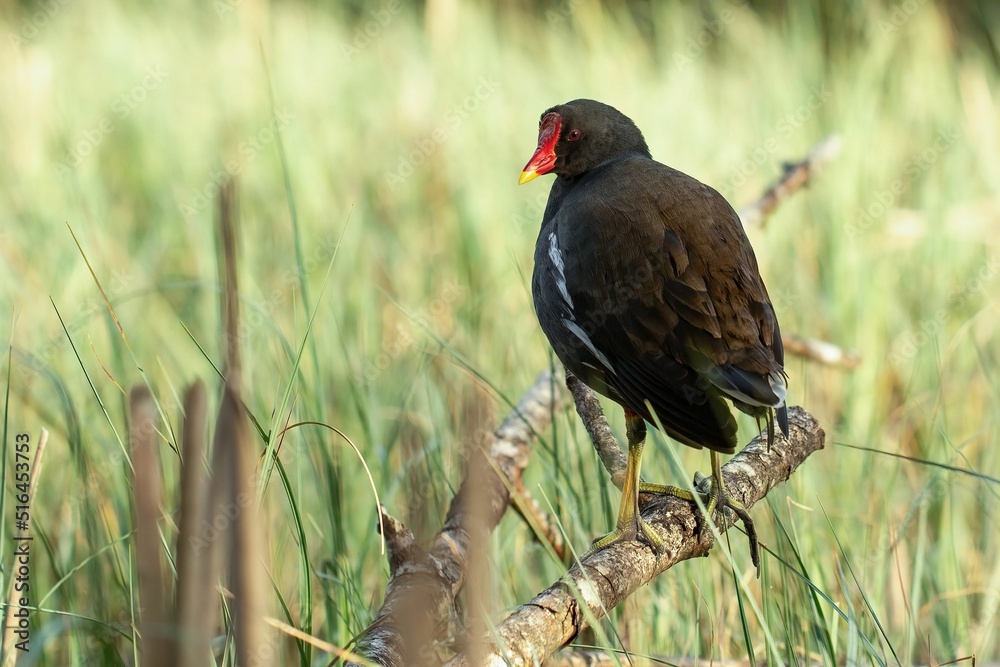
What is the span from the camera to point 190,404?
0.56m

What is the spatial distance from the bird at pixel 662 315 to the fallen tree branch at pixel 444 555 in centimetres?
19

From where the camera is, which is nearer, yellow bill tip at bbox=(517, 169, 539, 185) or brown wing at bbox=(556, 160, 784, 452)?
brown wing at bbox=(556, 160, 784, 452)

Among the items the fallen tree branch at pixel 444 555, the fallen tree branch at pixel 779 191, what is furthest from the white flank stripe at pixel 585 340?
the fallen tree branch at pixel 779 191

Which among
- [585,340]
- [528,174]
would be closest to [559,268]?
[585,340]

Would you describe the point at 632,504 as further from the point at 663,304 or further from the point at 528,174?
the point at 528,174

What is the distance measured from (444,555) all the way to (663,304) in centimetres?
53

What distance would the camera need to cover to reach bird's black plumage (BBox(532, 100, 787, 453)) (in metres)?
1.44

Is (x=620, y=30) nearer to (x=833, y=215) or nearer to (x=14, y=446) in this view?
(x=833, y=215)

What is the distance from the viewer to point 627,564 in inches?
51.0

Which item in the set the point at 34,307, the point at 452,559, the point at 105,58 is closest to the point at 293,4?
the point at 105,58

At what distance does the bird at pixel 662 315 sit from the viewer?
1.44 metres

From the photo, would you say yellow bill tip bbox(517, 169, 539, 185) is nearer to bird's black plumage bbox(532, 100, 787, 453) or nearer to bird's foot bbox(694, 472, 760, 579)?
bird's black plumage bbox(532, 100, 787, 453)

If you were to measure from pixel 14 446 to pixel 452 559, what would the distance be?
1.40 m

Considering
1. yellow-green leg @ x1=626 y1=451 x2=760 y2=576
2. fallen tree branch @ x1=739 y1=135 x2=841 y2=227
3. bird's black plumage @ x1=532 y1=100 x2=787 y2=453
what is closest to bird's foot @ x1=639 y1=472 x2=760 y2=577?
yellow-green leg @ x1=626 y1=451 x2=760 y2=576
